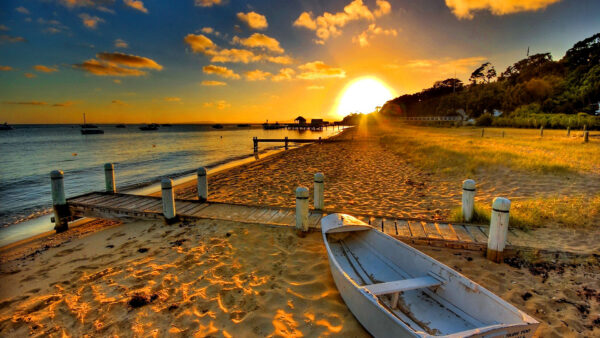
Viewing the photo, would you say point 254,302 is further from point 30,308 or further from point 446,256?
point 446,256

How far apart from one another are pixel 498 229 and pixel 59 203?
10.5 meters

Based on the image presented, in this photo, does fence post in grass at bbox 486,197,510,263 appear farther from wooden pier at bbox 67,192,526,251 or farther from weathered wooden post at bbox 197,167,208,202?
weathered wooden post at bbox 197,167,208,202

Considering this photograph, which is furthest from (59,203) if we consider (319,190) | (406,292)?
(406,292)

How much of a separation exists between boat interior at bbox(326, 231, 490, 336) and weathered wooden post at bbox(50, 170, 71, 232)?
7.74 m

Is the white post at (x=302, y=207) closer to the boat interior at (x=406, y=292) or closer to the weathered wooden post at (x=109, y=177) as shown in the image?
the boat interior at (x=406, y=292)

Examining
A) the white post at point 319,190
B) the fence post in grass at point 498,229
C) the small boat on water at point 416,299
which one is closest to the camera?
the small boat on water at point 416,299

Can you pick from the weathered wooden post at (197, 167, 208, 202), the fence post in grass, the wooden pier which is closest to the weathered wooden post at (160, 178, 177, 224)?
the wooden pier

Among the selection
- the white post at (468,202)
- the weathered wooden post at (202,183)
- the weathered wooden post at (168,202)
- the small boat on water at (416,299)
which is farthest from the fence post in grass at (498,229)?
the weathered wooden post at (202,183)

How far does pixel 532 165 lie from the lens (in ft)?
35.4

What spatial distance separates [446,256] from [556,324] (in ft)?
5.58

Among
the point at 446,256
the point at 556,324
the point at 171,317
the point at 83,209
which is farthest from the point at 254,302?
the point at 83,209

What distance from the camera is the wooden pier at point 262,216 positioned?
16.5 feet

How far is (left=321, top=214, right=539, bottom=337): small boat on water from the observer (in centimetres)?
242

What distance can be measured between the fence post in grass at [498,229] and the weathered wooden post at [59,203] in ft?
33.0
